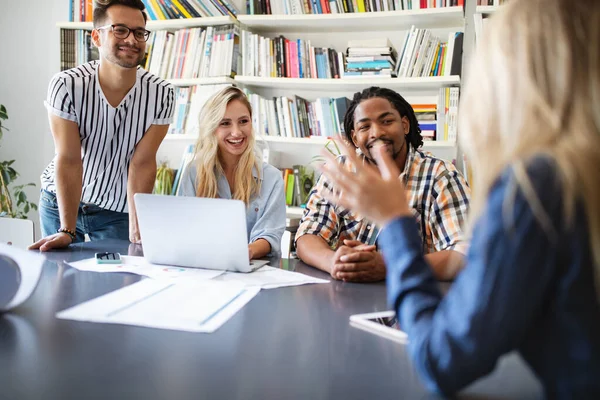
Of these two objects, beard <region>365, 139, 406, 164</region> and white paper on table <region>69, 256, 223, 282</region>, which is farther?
beard <region>365, 139, 406, 164</region>

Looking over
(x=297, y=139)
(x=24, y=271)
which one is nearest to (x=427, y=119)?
(x=297, y=139)

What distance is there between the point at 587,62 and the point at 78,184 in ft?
6.29

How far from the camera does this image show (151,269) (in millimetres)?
1497

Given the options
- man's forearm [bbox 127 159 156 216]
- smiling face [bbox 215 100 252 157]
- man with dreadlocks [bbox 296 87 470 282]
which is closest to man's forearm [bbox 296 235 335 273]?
man with dreadlocks [bbox 296 87 470 282]

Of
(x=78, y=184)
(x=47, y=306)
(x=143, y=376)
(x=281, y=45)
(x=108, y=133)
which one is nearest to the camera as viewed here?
(x=143, y=376)

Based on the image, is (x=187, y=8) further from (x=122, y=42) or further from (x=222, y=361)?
(x=222, y=361)

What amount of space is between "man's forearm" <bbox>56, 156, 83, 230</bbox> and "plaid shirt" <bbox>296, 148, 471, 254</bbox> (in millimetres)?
853

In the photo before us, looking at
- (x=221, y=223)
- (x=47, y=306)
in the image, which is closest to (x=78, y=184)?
(x=221, y=223)

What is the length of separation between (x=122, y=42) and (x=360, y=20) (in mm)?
1522

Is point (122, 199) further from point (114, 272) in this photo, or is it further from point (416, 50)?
point (416, 50)

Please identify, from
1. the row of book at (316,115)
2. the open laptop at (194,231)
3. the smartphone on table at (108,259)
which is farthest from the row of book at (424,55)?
the smartphone on table at (108,259)

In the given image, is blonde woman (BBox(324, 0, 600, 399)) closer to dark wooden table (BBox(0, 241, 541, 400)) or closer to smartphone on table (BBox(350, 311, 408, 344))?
dark wooden table (BBox(0, 241, 541, 400))

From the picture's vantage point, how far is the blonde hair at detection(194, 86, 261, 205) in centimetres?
214

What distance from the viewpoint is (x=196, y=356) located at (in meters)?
0.85
